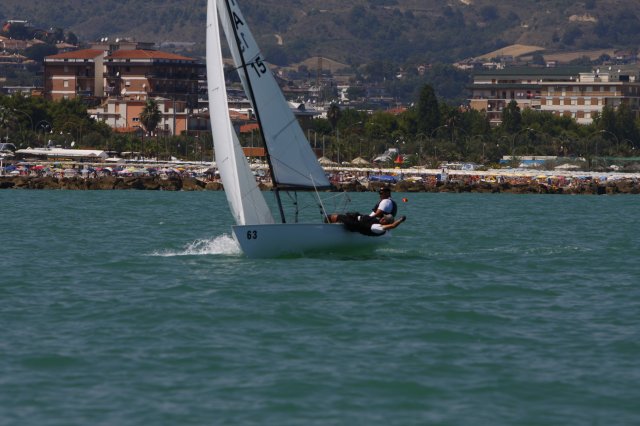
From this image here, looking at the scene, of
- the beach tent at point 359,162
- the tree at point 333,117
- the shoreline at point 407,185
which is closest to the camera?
the shoreline at point 407,185

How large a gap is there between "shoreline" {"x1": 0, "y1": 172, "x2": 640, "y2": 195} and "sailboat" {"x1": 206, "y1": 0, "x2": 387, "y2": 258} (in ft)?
214

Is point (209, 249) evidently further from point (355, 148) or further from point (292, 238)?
point (355, 148)

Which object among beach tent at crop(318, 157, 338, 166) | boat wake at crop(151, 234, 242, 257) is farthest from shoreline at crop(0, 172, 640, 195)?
boat wake at crop(151, 234, 242, 257)

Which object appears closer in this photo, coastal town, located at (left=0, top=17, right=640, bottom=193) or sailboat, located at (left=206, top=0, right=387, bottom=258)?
sailboat, located at (left=206, top=0, right=387, bottom=258)

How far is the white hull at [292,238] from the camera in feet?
108

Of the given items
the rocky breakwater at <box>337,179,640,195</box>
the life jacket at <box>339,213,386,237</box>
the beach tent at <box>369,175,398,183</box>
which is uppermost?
the life jacket at <box>339,213,386,237</box>

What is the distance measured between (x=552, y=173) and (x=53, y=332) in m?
111

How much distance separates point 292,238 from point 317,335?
9.00 metres

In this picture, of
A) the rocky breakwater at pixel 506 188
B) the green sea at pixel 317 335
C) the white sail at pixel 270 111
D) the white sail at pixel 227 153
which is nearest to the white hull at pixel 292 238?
the green sea at pixel 317 335

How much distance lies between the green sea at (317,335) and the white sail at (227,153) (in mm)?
1280

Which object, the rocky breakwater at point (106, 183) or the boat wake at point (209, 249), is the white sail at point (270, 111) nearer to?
the boat wake at point (209, 249)

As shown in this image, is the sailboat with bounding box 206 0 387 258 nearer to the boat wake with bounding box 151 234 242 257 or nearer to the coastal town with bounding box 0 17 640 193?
the boat wake with bounding box 151 234 242 257

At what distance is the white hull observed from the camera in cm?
3278

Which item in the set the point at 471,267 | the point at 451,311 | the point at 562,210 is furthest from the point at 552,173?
the point at 451,311
